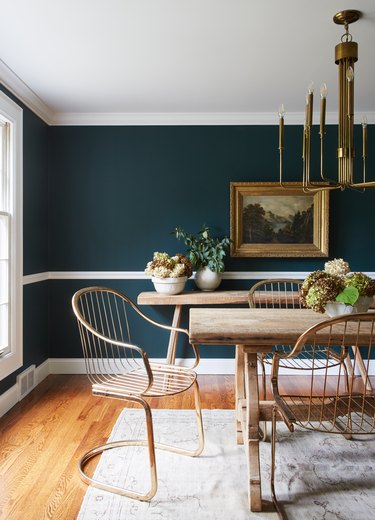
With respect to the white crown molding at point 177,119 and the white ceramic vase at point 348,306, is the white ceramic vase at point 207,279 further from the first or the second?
the white ceramic vase at point 348,306

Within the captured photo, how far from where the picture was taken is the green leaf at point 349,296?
207cm

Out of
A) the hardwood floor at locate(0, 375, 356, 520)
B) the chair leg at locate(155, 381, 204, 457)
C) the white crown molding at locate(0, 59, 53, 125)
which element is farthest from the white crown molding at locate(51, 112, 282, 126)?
the chair leg at locate(155, 381, 204, 457)

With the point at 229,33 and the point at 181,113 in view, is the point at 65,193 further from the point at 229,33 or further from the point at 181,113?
the point at 229,33

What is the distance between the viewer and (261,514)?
6.15ft

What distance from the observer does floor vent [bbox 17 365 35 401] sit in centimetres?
333

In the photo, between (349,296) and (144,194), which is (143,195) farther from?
(349,296)

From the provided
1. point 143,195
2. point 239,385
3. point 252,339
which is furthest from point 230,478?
point 143,195

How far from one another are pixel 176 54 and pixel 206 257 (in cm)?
170

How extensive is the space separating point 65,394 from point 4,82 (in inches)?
95.5

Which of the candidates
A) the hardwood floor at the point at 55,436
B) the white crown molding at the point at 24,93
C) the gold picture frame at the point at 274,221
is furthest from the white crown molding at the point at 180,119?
the hardwood floor at the point at 55,436

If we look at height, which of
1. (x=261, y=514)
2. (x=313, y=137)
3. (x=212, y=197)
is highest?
(x=313, y=137)

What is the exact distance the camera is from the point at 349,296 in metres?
2.08

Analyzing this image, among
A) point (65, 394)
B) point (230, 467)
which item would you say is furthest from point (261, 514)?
point (65, 394)

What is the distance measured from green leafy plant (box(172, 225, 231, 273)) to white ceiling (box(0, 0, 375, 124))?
3.87 ft
